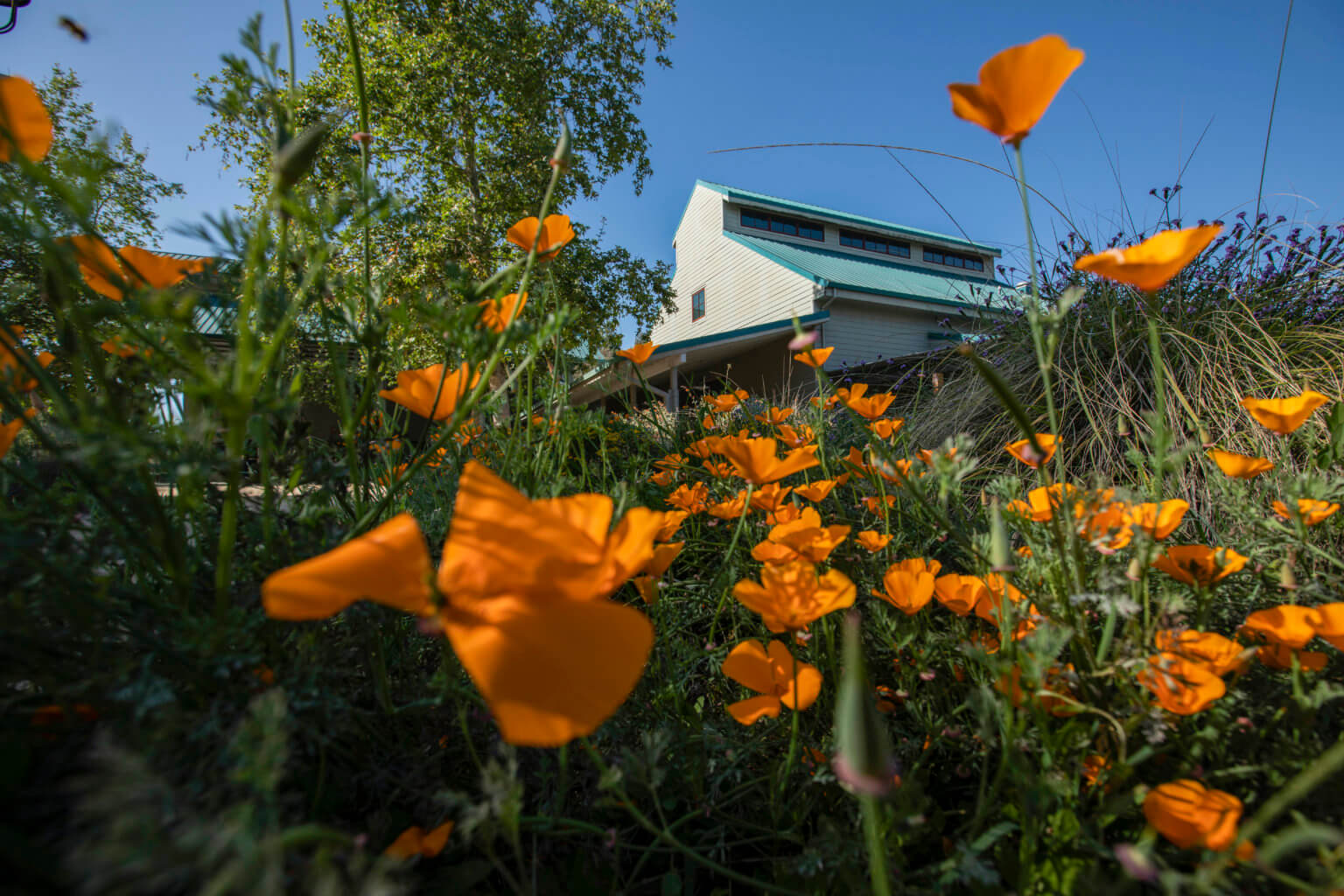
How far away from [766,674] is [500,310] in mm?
610

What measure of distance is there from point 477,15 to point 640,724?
494 inches

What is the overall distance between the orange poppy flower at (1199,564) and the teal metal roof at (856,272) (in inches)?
396

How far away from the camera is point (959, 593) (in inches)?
30.5

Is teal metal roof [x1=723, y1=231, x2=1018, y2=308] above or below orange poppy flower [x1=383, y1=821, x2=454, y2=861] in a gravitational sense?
above

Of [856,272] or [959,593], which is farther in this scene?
[856,272]

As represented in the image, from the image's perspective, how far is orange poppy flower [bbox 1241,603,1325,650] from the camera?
580 millimetres

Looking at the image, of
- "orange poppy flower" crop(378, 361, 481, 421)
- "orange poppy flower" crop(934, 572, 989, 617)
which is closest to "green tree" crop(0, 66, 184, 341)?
"orange poppy flower" crop(378, 361, 481, 421)

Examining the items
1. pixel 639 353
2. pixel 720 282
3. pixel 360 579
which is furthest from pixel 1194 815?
pixel 720 282

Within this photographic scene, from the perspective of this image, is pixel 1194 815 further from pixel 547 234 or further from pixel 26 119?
pixel 26 119

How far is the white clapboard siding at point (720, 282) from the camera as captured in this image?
41.3 feet

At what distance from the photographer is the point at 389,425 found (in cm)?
94

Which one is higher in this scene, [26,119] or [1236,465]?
[26,119]

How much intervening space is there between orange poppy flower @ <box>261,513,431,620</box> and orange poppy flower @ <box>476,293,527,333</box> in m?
0.35

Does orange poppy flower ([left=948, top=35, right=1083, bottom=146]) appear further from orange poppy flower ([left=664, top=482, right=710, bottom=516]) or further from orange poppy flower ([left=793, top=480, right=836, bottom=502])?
orange poppy flower ([left=664, top=482, right=710, bottom=516])
